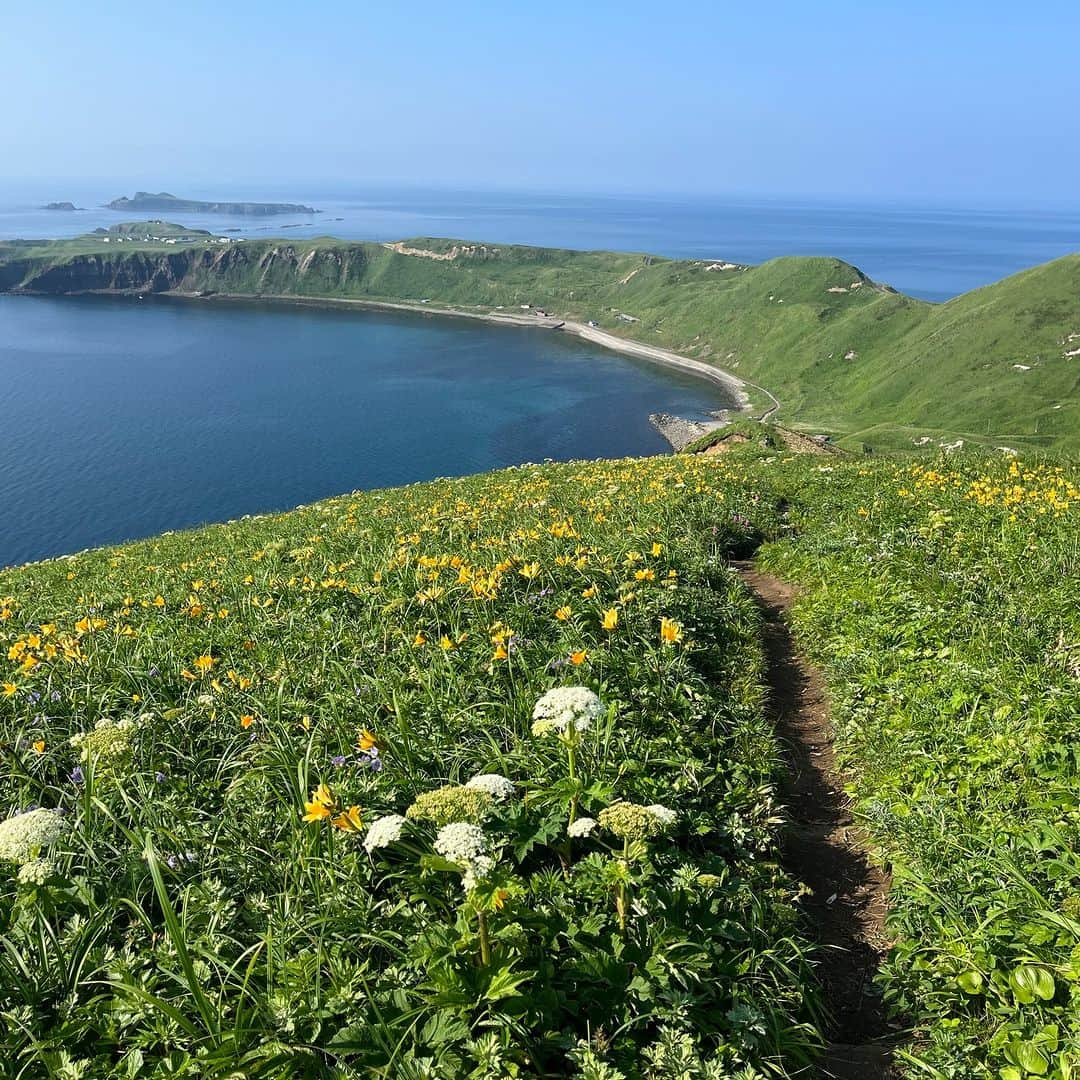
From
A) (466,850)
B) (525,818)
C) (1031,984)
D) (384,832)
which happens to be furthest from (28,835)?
(1031,984)

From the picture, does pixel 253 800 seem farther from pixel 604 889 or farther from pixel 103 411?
pixel 103 411

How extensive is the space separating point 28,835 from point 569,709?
276cm

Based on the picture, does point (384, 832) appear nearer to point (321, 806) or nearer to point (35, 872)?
point (321, 806)

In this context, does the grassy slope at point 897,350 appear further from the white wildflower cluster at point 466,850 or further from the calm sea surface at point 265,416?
the white wildflower cluster at point 466,850

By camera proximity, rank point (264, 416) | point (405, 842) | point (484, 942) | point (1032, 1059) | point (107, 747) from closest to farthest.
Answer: point (484, 942), point (1032, 1059), point (405, 842), point (107, 747), point (264, 416)

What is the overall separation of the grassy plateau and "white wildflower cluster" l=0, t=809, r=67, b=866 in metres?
0.02

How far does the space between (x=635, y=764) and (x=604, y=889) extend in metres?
1.12

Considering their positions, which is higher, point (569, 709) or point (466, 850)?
point (569, 709)

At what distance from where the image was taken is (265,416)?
390 feet

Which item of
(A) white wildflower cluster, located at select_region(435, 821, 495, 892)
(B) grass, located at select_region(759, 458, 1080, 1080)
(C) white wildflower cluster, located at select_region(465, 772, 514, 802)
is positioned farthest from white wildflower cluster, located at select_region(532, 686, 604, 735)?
(B) grass, located at select_region(759, 458, 1080, 1080)

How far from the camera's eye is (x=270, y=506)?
84125 millimetres

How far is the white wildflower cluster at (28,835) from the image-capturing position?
10.6 feet

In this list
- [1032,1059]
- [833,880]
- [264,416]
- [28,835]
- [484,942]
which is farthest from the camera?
[264,416]

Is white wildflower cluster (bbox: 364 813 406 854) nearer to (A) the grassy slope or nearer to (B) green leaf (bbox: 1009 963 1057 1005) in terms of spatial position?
(B) green leaf (bbox: 1009 963 1057 1005)
